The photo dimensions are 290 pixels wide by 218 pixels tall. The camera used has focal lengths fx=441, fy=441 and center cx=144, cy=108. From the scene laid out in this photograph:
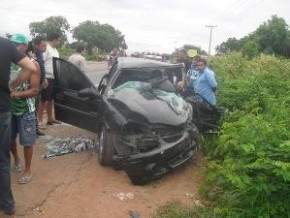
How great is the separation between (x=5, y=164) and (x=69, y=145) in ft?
8.89

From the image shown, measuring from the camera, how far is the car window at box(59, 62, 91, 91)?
290 inches

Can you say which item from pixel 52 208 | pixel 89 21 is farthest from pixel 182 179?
pixel 89 21

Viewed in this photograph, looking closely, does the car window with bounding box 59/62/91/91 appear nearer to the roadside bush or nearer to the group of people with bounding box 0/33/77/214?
the group of people with bounding box 0/33/77/214

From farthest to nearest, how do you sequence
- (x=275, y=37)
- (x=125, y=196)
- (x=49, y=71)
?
(x=275, y=37) < (x=49, y=71) < (x=125, y=196)

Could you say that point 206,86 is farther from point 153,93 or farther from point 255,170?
point 255,170

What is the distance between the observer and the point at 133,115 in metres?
6.24

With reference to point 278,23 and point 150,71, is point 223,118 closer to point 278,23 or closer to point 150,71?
point 150,71

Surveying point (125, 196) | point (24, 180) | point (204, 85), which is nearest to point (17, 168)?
point (24, 180)

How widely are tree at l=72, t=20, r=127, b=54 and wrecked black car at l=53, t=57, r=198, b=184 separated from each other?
7294cm

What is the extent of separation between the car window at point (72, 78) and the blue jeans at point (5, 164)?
2524 mm

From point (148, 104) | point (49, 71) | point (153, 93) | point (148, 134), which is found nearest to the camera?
point (148, 134)

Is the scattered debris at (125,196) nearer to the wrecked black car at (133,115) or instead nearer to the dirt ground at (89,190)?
the dirt ground at (89,190)

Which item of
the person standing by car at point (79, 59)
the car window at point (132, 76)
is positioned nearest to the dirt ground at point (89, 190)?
the car window at point (132, 76)

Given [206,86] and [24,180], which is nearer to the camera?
[24,180]
